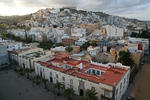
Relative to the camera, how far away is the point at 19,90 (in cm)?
2141

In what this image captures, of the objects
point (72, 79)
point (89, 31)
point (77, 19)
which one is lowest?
point (72, 79)

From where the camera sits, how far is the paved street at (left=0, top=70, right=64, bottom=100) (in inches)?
759

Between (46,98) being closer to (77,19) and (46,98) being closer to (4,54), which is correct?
(4,54)

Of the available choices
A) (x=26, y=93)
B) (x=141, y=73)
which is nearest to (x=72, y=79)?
(x=26, y=93)

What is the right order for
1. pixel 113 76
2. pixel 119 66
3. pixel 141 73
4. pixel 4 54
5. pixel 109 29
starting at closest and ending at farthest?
pixel 113 76, pixel 119 66, pixel 141 73, pixel 4 54, pixel 109 29

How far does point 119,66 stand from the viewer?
70.5ft

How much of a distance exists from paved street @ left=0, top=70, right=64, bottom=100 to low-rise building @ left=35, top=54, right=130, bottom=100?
3.11 metres

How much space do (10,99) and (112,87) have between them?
16.5m

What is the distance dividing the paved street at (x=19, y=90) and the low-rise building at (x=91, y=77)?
311cm

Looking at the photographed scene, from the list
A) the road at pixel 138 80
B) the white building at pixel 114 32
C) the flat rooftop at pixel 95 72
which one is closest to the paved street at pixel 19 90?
the flat rooftop at pixel 95 72

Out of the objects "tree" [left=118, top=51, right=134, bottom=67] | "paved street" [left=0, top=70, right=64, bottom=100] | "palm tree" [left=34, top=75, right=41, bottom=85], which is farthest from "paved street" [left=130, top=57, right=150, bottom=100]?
"palm tree" [left=34, top=75, right=41, bottom=85]

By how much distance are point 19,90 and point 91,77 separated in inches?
547

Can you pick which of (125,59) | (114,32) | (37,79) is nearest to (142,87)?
(125,59)

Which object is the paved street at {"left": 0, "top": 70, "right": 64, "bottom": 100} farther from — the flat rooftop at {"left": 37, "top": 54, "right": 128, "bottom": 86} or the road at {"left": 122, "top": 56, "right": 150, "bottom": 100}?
the road at {"left": 122, "top": 56, "right": 150, "bottom": 100}
